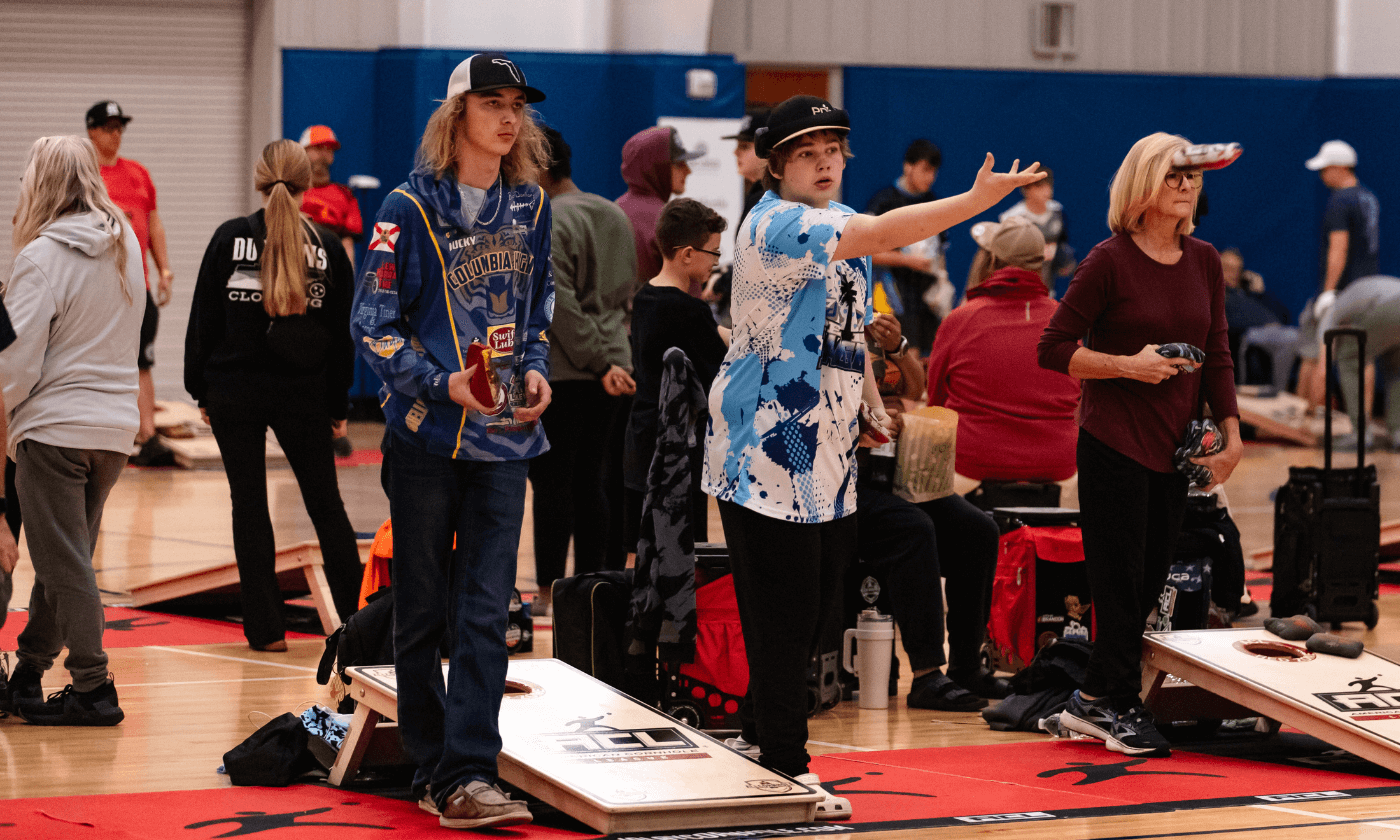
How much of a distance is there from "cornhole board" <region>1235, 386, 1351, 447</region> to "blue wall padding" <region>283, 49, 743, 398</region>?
186 inches

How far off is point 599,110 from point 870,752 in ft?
32.3

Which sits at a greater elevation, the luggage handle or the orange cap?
the orange cap

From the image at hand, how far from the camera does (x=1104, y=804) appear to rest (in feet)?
14.3

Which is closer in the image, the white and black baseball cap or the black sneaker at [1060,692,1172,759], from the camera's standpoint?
the white and black baseball cap

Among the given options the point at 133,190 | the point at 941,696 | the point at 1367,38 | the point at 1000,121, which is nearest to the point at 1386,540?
the point at 941,696

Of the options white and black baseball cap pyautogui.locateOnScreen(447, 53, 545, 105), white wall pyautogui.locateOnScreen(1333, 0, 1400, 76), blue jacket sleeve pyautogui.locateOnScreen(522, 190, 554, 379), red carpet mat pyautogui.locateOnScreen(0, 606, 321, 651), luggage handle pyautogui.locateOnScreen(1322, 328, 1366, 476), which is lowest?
red carpet mat pyautogui.locateOnScreen(0, 606, 321, 651)

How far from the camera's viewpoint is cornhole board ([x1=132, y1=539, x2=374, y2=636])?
21.6 ft

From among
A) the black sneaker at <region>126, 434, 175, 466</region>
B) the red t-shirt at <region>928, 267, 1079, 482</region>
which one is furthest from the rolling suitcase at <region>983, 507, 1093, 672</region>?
the black sneaker at <region>126, 434, 175, 466</region>

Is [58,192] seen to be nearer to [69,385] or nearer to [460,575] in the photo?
[69,385]

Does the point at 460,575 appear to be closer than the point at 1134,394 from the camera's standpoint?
Yes

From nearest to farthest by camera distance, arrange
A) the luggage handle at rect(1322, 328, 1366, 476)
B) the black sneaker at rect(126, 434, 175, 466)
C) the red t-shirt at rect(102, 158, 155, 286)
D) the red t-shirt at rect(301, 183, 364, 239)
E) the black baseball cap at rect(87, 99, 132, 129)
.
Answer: the luggage handle at rect(1322, 328, 1366, 476), the black baseball cap at rect(87, 99, 132, 129), the red t-shirt at rect(102, 158, 155, 286), the black sneaker at rect(126, 434, 175, 466), the red t-shirt at rect(301, 183, 364, 239)

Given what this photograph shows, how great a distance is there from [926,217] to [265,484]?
3.26 m

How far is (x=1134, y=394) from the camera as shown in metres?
4.88

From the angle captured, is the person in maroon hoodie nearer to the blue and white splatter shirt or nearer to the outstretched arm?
the blue and white splatter shirt
